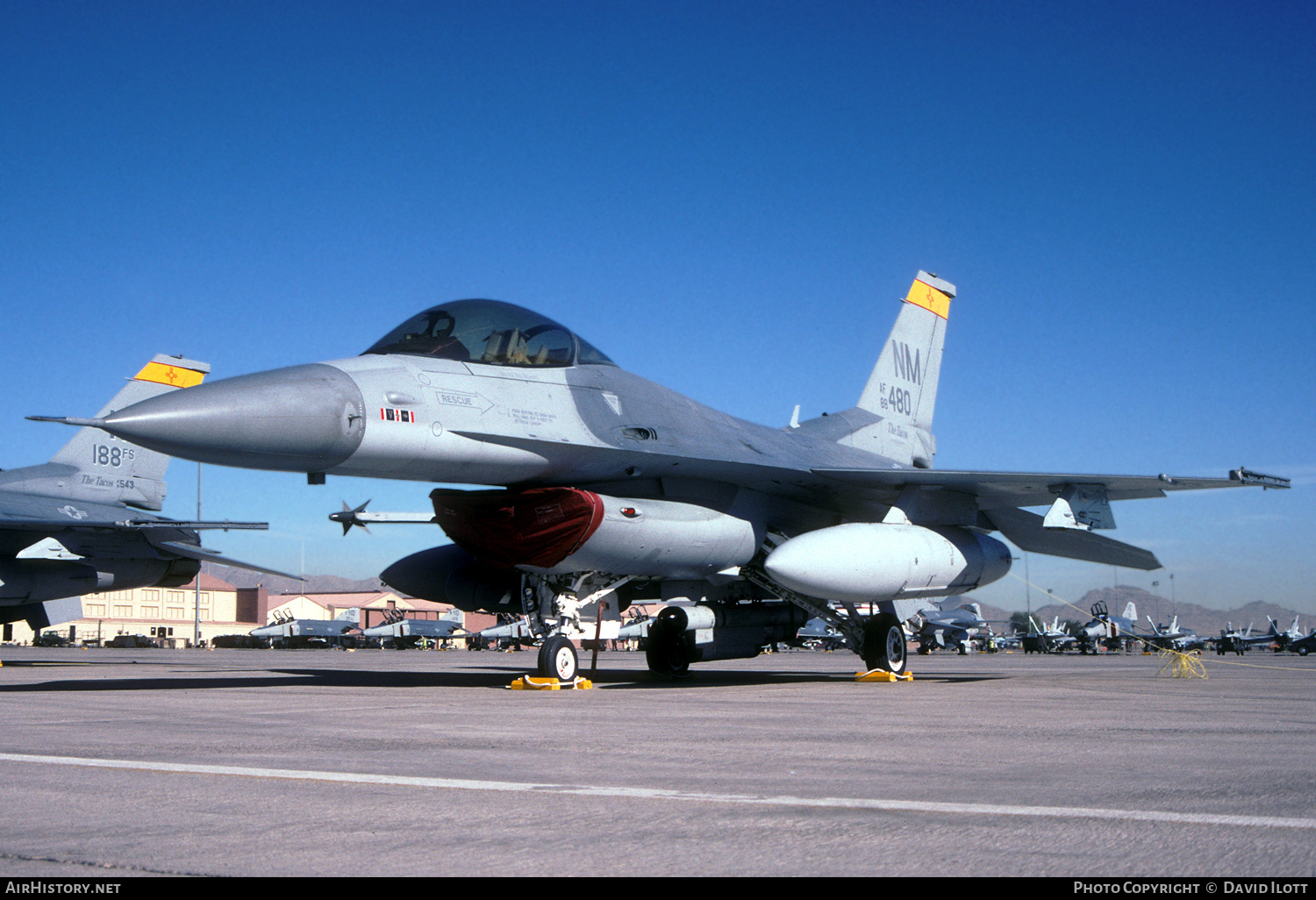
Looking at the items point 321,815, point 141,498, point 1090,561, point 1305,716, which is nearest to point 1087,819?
point 321,815

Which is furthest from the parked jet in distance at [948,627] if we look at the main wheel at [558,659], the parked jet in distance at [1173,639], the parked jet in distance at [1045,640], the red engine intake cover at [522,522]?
the red engine intake cover at [522,522]

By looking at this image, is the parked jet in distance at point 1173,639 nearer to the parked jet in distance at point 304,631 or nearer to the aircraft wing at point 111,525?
the aircraft wing at point 111,525

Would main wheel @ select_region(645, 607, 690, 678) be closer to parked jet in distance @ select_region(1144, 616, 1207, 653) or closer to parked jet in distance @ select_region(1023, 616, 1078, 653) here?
parked jet in distance @ select_region(1144, 616, 1207, 653)

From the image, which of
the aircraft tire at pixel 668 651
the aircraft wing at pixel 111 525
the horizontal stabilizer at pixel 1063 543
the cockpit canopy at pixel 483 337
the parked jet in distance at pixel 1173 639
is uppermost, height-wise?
the cockpit canopy at pixel 483 337

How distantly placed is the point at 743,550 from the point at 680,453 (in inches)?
66.3

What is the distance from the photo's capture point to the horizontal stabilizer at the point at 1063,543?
15.5 m

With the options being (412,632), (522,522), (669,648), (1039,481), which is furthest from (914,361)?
(412,632)

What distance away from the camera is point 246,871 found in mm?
3045

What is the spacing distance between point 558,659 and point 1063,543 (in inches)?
327

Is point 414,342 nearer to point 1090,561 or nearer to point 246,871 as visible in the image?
point 246,871

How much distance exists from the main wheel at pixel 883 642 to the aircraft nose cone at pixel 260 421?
25.6ft

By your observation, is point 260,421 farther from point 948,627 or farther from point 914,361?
point 948,627

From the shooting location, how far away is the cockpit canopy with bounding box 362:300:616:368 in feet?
35.6

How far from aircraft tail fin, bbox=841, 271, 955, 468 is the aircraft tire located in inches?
176
